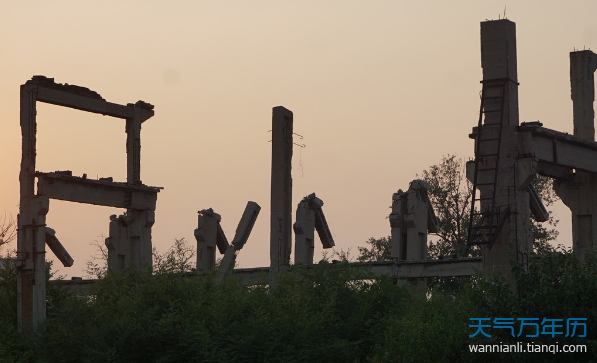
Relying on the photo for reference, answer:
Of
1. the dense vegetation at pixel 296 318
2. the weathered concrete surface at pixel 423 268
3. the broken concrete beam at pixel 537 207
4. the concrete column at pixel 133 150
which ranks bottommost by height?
the dense vegetation at pixel 296 318

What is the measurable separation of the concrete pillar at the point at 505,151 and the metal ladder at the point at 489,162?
2cm

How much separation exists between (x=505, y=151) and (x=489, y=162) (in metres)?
0.35

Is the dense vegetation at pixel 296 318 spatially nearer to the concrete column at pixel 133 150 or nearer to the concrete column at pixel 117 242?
the concrete column at pixel 133 150

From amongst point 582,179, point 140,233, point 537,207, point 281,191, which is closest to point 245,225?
point 140,233

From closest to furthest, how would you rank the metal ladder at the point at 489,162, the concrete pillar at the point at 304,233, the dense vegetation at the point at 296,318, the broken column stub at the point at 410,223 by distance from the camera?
the dense vegetation at the point at 296,318
the metal ladder at the point at 489,162
the broken column stub at the point at 410,223
the concrete pillar at the point at 304,233

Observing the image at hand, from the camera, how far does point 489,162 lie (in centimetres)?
1778

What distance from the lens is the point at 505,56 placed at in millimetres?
17922

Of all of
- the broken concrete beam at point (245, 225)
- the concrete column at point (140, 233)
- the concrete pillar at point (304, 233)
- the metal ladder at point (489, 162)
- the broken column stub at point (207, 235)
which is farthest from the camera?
the broken column stub at point (207, 235)

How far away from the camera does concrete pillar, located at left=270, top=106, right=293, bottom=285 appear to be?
21547 millimetres

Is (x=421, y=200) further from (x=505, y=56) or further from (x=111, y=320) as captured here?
(x=111, y=320)

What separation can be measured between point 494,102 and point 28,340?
10596mm

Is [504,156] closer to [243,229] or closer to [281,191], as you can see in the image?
[281,191]

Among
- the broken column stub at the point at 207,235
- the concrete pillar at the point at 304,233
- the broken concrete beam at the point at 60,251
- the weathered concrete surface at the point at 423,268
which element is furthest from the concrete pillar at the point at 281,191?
the broken concrete beam at the point at 60,251

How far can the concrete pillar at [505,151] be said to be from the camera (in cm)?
1748
